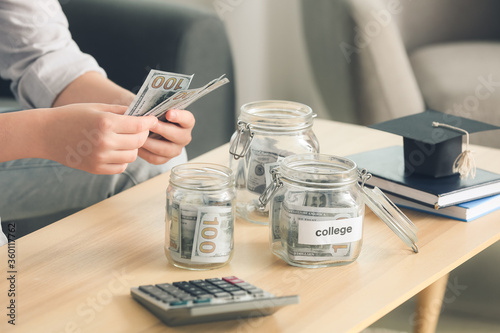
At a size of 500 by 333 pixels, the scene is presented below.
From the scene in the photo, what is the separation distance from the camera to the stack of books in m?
0.97

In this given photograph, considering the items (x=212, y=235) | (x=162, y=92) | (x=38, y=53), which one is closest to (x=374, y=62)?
(x=38, y=53)

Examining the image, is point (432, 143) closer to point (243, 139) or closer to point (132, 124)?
point (243, 139)

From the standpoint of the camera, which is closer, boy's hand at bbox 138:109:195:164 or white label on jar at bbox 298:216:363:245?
white label on jar at bbox 298:216:363:245

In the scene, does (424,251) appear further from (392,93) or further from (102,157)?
(392,93)

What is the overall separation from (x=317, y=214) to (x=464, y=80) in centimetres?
150

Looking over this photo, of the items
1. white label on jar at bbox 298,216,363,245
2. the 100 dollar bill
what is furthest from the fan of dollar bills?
white label on jar at bbox 298,216,363,245

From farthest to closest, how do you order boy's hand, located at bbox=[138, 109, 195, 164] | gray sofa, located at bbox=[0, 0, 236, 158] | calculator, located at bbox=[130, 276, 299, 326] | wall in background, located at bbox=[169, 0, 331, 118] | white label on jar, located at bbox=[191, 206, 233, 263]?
wall in background, located at bbox=[169, 0, 331, 118]
gray sofa, located at bbox=[0, 0, 236, 158]
boy's hand, located at bbox=[138, 109, 195, 164]
white label on jar, located at bbox=[191, 206, 233, 263]
calculator, located at bbox=[130, 276, 299, 326]

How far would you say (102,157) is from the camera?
91cm

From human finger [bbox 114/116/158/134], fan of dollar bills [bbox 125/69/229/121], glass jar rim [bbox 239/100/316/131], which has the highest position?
fan of dollar bills [bbox 125/69/229/121]

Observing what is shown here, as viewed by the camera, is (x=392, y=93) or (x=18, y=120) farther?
(x=392, y=93)

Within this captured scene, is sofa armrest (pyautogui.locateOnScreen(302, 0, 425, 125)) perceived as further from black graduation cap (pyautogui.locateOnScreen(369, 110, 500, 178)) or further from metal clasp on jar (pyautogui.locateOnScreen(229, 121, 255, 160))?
metal clasp on jar (pyautogui.locateOnScreen(229, 121, 255, 160))

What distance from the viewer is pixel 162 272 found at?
80 cm

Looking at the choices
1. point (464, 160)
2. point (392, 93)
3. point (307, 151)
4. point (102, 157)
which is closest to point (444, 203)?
point (464, 160)

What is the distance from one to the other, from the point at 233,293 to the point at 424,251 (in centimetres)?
30
